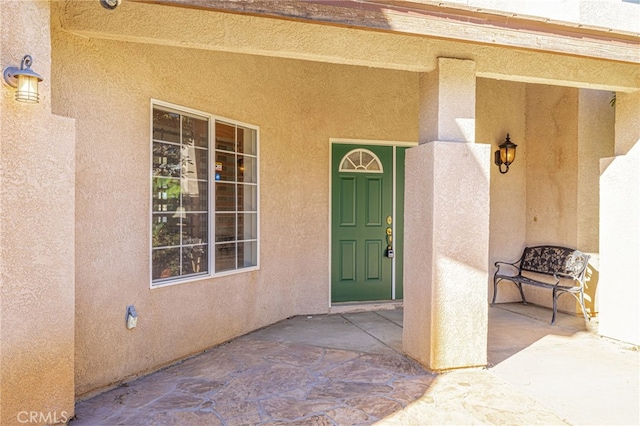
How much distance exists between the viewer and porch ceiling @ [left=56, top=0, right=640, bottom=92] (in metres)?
3.20

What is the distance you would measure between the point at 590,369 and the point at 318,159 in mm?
3986

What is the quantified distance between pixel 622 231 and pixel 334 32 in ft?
12.8

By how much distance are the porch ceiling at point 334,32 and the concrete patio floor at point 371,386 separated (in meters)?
2.85

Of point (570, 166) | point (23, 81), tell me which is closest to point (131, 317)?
point (23, 81)

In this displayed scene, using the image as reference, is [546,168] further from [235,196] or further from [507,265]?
[235,196]

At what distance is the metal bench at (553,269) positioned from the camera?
5668 mm

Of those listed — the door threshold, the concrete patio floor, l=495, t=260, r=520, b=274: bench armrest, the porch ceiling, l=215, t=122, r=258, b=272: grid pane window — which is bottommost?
the concrete patio floor

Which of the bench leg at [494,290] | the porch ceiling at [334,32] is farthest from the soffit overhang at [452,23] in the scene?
the bench leg at [494,290]

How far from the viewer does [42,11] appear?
9.27ft

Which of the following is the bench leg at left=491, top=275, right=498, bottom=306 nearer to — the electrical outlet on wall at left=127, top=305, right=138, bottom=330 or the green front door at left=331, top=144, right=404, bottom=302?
the green front door at left=331, top=144, right=404, bottom=302

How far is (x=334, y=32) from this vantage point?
12.1ft

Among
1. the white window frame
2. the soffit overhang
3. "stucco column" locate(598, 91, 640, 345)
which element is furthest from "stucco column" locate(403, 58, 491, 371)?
the white window frame

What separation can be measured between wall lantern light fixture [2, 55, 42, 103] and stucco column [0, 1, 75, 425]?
0.05 metres

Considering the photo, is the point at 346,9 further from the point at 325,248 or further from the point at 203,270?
the point at 325,248
